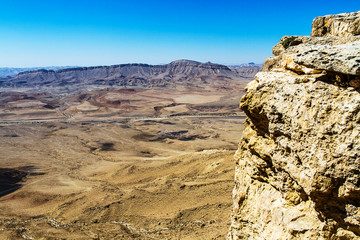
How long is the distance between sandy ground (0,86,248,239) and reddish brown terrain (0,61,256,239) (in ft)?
0.17

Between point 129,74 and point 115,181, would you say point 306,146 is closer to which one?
point 115,181

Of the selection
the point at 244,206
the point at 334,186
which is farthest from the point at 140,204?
the point at 334,186

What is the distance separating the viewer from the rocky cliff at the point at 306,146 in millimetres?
3635

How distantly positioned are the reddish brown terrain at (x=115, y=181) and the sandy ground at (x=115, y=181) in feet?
0.17

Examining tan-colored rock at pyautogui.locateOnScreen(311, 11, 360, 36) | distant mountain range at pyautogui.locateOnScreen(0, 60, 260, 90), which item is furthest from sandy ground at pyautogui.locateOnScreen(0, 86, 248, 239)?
distant mountain range at pyautogui.locateOnScreen(0, 60, 260, 90)

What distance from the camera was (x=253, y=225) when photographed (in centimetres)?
575

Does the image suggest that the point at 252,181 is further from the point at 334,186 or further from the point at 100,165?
the point at 100,165

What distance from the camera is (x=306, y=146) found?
413 cm

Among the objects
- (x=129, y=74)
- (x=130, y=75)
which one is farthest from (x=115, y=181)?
(x=129, y=74)

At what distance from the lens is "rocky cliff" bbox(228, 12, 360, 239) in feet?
11.9

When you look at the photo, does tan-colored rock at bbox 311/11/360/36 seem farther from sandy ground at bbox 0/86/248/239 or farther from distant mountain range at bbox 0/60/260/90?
distant mountain range at bbox 0/60/260/90

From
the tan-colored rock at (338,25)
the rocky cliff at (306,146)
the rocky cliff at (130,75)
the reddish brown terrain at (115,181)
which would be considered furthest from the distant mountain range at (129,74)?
the rocky cliff at (306,146)

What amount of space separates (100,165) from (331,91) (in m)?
22.4

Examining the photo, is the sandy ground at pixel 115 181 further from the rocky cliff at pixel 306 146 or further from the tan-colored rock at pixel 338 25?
the tan-colored rock at pixel 338 25
